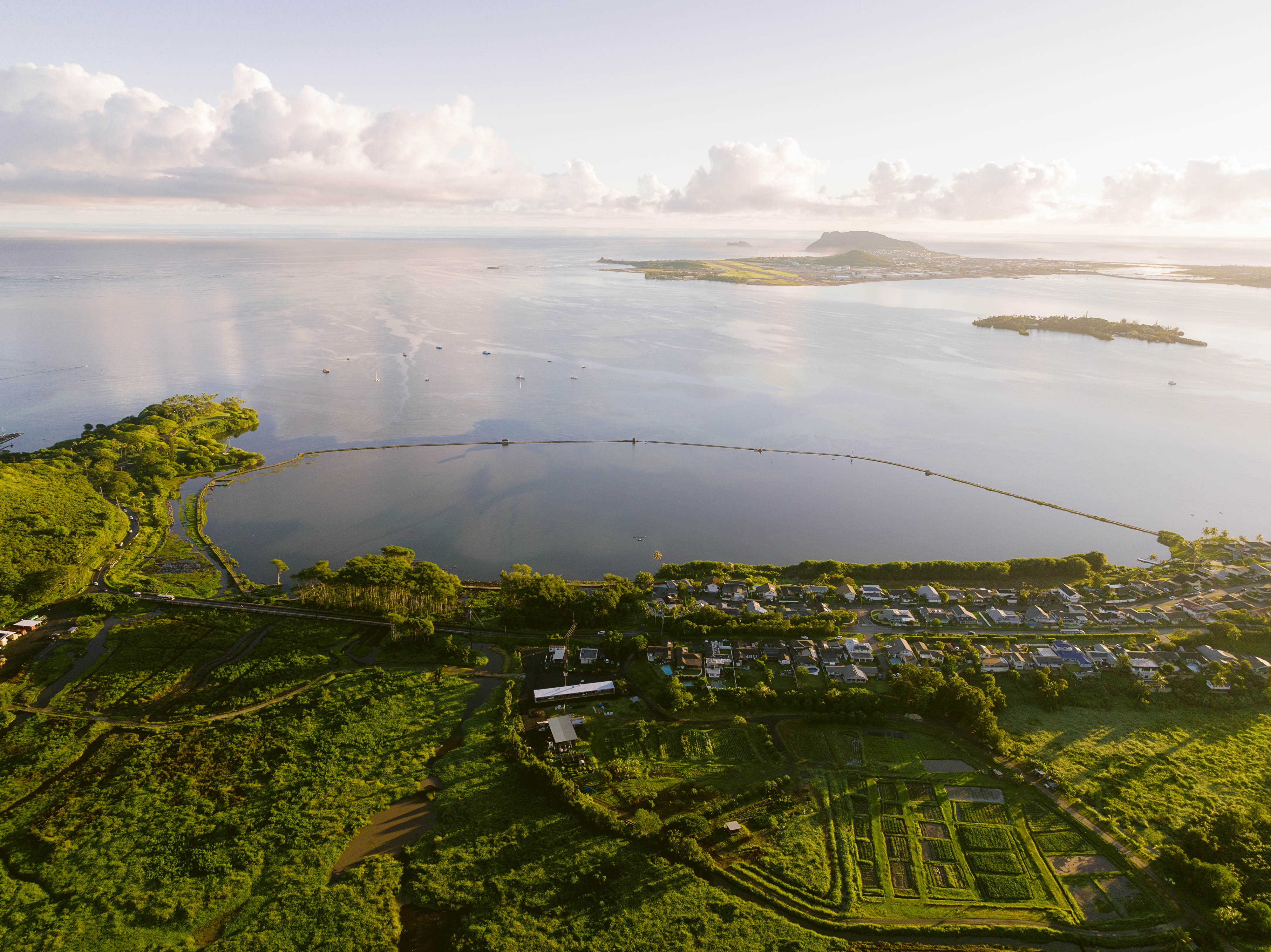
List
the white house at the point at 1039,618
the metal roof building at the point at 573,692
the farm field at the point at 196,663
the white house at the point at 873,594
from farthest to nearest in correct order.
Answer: the white house at the point at 873,594
the white house at the point at 1039,618
the metal roof building at the point at 573,692
the farm field at the point at 196,663

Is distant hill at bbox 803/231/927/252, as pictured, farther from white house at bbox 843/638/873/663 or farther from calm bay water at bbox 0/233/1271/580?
white house at bbox 843/638/873/663

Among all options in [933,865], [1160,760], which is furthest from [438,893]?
[1160,760]

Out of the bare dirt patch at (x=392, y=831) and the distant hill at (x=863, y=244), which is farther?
the distant hill at (x=863, y=244)

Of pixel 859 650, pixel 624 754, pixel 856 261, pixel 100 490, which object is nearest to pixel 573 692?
pixel 624 754

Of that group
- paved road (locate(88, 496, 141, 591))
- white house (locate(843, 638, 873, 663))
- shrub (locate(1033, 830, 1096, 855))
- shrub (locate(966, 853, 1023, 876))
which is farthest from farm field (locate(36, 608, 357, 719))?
shrub (locate(1033, 830, 1096, 855))

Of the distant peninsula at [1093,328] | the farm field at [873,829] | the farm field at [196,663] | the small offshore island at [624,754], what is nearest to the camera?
the small offshore island at [624,754]

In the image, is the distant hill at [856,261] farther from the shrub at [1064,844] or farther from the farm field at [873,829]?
the shrub at [1064,844]

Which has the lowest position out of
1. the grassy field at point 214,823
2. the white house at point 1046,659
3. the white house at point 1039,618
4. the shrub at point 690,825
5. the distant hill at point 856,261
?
the grassy field at point 214,823

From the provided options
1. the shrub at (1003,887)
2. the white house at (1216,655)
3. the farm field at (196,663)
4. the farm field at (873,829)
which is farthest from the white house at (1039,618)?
the farm field at (196,663)
